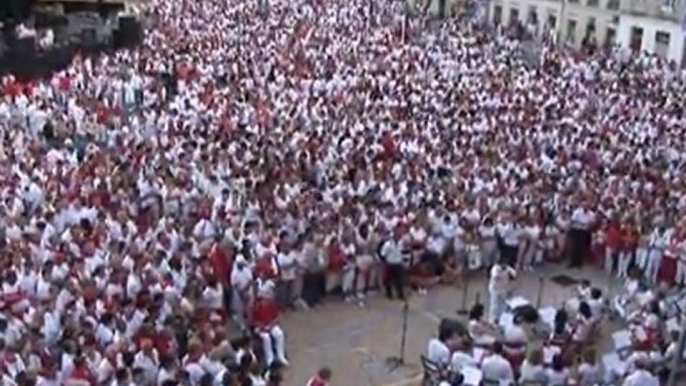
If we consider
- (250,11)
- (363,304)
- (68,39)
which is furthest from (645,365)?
(250,11)

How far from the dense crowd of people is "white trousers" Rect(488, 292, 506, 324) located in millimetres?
1912

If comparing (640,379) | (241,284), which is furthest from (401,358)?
(640,379)

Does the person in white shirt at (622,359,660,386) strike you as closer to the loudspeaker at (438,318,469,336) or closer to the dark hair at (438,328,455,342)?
the loudspeaker at (438,318,469,336)

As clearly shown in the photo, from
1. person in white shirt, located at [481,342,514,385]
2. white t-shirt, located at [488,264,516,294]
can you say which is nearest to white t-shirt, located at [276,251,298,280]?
white t-shirt, located at [488,264,516,294]

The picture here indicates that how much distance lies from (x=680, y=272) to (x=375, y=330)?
18.0ft

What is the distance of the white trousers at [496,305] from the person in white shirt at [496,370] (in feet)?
11.6

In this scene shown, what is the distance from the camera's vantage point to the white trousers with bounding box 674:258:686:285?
21.2 metres

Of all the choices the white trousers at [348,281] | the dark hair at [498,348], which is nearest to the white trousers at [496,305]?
the white trousers at [348,281]

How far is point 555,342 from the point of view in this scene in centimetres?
1617

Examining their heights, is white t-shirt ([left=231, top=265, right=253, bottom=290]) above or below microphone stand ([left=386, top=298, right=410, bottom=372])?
above

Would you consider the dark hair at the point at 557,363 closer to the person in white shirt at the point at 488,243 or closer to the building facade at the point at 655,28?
the person in white shirt at the point at 488,243

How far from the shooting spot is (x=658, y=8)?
157ft

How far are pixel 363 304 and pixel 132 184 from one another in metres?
4.42

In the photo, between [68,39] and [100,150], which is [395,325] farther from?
[68,39]
